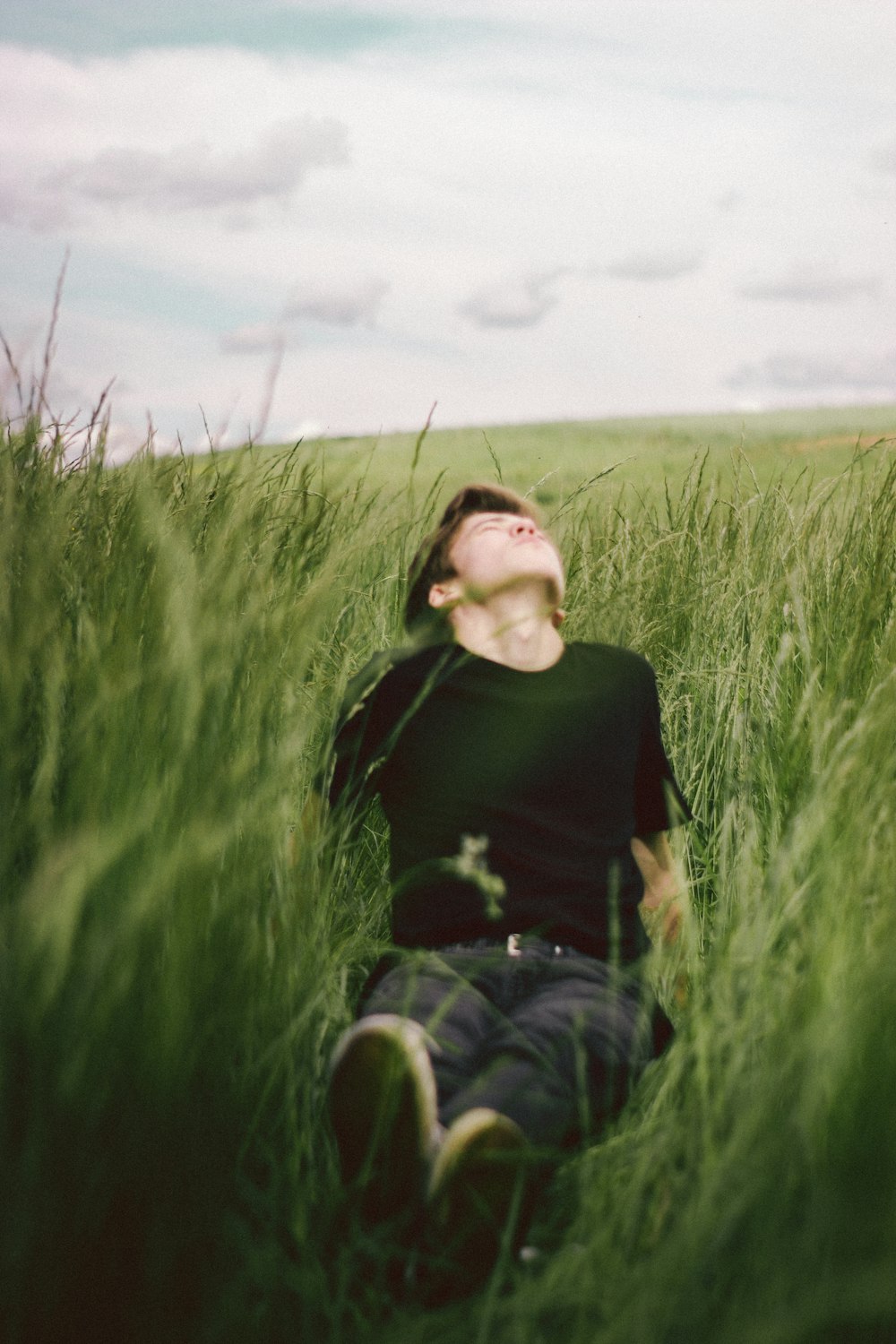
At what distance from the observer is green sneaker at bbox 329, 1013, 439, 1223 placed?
115 centimetres

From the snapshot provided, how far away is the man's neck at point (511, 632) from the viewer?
6.05 ft

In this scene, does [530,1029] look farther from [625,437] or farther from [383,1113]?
[625,437]

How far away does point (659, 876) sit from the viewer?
6.34 ft

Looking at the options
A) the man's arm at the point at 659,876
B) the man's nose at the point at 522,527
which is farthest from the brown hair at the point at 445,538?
the man's arm at the point at 659,876

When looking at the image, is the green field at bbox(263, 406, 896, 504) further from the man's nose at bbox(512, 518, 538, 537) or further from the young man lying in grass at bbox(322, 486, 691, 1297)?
the young man lying in grass at bbox(322, 486, 691, 1297)

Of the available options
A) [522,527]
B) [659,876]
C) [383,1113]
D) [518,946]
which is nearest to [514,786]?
[518,946]

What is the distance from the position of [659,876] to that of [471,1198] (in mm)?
918

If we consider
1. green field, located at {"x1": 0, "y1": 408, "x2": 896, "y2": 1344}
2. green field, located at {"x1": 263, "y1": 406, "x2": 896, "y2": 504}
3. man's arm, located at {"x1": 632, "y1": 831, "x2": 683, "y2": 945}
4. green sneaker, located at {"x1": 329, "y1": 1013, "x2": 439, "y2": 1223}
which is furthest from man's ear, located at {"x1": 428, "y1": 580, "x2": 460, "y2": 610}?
green field, located at {"x1": 263, "y1": 406, "x2": 896, "y2": 504}

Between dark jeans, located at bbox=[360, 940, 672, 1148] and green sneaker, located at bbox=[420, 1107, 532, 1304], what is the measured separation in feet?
0.16

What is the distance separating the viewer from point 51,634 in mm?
1255

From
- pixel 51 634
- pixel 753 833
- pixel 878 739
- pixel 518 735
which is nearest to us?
pixel 51 634

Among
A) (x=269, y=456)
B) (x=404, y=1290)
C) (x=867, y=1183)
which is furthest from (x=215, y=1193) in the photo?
(x=269, y=456)

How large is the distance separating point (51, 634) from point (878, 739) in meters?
1.09

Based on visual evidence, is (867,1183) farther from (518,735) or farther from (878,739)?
(518,735)
